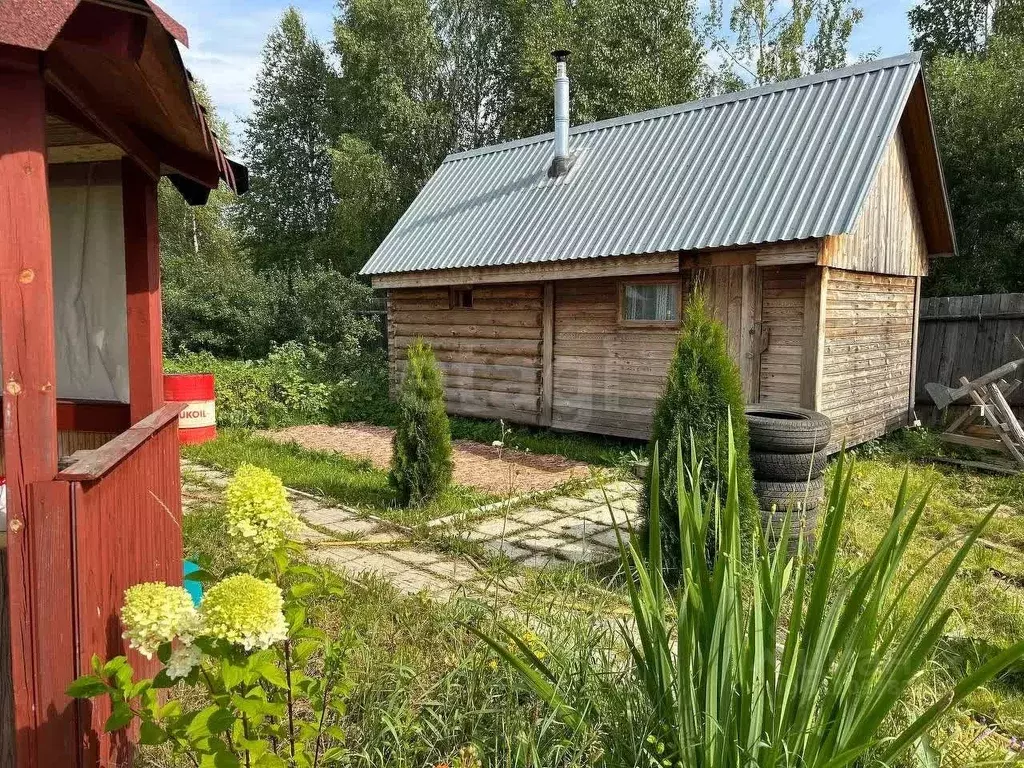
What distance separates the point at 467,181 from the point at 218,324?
6981mm

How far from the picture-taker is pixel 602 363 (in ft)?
31.8

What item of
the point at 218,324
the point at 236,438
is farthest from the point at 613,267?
the point at 218,324

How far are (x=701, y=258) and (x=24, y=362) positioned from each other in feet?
24.6

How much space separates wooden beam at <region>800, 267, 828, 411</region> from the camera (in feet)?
25.7

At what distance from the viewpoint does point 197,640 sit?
187 cm

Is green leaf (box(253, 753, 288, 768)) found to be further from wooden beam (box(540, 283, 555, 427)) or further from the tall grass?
wooden beam (box(540, 283, 555, 427))

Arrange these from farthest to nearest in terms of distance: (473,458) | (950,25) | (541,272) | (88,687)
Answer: (950,25) < (541,272) < (473,458) < (88,687)

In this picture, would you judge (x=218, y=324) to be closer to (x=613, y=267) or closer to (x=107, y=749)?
(x=613, y=267)

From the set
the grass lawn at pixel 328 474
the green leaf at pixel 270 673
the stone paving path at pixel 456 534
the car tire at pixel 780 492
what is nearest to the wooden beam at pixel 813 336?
the stone paving path at pixel 456 534

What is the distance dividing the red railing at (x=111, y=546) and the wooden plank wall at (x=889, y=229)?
6.90m

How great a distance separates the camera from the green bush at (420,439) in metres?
6.47

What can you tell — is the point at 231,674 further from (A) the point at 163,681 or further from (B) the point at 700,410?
(B) the point at 700,410

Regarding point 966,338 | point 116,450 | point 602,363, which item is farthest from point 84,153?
point 966,338

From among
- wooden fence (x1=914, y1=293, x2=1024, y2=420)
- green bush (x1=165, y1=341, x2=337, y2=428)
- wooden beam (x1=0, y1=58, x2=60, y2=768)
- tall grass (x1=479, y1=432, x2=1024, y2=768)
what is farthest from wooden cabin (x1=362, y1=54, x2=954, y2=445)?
wooden beam (x1=0, y1=58, x2=60, y2=768)
